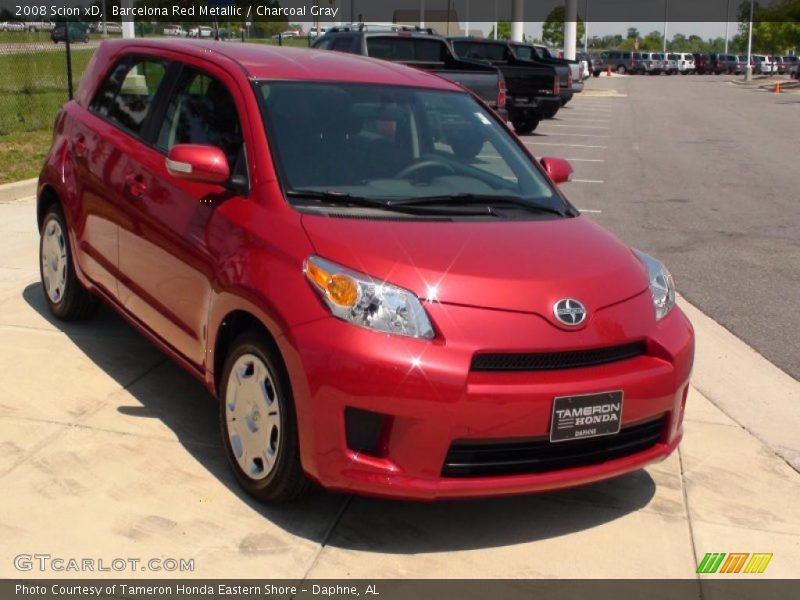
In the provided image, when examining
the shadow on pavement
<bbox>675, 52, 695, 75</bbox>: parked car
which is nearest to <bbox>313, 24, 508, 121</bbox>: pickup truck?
the shadow on pavement

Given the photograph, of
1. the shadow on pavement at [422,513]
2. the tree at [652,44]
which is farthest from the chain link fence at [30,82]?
the tree at [652,44]

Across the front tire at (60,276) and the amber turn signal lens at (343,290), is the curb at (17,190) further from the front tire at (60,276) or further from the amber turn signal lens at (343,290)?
the amber turn signal lens at (343,290)

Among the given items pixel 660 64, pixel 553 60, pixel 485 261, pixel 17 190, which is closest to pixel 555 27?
pixel 660 64

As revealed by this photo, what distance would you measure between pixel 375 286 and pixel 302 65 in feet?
5.80

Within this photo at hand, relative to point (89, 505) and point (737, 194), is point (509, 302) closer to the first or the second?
point (89, 505)

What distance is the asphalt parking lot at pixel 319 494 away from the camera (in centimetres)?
405

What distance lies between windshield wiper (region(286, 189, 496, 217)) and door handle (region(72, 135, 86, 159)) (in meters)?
2.05

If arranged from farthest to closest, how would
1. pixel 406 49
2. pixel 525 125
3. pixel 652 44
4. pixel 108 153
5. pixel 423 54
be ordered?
1. pixel 652 44
2. pixel 525 125
3. pixel 423 54
4. pixel 406 49
5. pixel 108 153

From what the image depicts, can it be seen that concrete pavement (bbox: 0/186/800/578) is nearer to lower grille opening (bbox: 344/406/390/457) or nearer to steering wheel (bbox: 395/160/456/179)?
lower grille opening (bbox: 344/406/390/457)

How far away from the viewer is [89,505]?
4297 millimetres

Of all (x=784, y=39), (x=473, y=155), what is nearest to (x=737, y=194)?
(x=473, y=155)

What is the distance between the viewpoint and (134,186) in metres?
5.38

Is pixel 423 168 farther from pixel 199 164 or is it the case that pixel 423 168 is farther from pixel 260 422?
pixel 260 422
